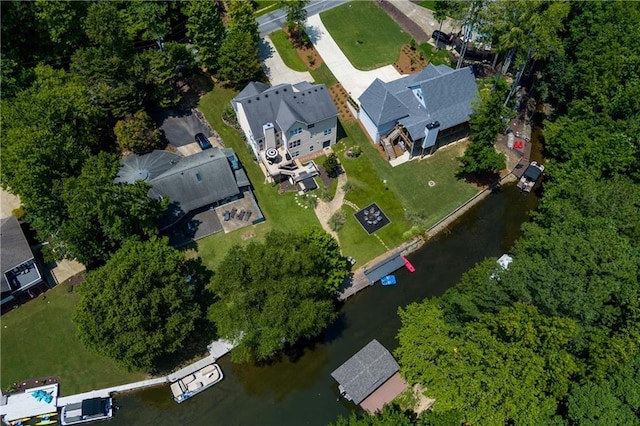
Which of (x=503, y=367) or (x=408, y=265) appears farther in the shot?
(x=408, y=265)

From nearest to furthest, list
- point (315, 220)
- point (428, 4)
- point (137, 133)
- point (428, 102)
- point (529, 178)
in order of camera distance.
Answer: point (315, 220) < point (137, 133) < point (428, 102) < point (529, 178) < point (428, 4)

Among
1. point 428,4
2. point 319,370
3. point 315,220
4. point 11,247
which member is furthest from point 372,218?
point 428,4

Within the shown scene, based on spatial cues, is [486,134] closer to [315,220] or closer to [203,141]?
[315,220]

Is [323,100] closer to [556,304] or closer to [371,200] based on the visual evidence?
[371,200]

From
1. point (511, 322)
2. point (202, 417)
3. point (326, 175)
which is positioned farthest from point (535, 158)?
point (202, 417)

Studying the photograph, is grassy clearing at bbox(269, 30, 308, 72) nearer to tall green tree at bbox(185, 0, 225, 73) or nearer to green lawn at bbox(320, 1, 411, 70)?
green lawn at bbox(320, 1, 411, 70)

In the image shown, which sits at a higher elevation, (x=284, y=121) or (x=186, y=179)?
(x=284, y=121)

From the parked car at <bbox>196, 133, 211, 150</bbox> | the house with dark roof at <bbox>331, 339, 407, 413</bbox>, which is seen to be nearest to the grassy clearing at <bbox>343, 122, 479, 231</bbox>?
the house with dark roof at <bbox>331, 339, 407, 413</bbox>
